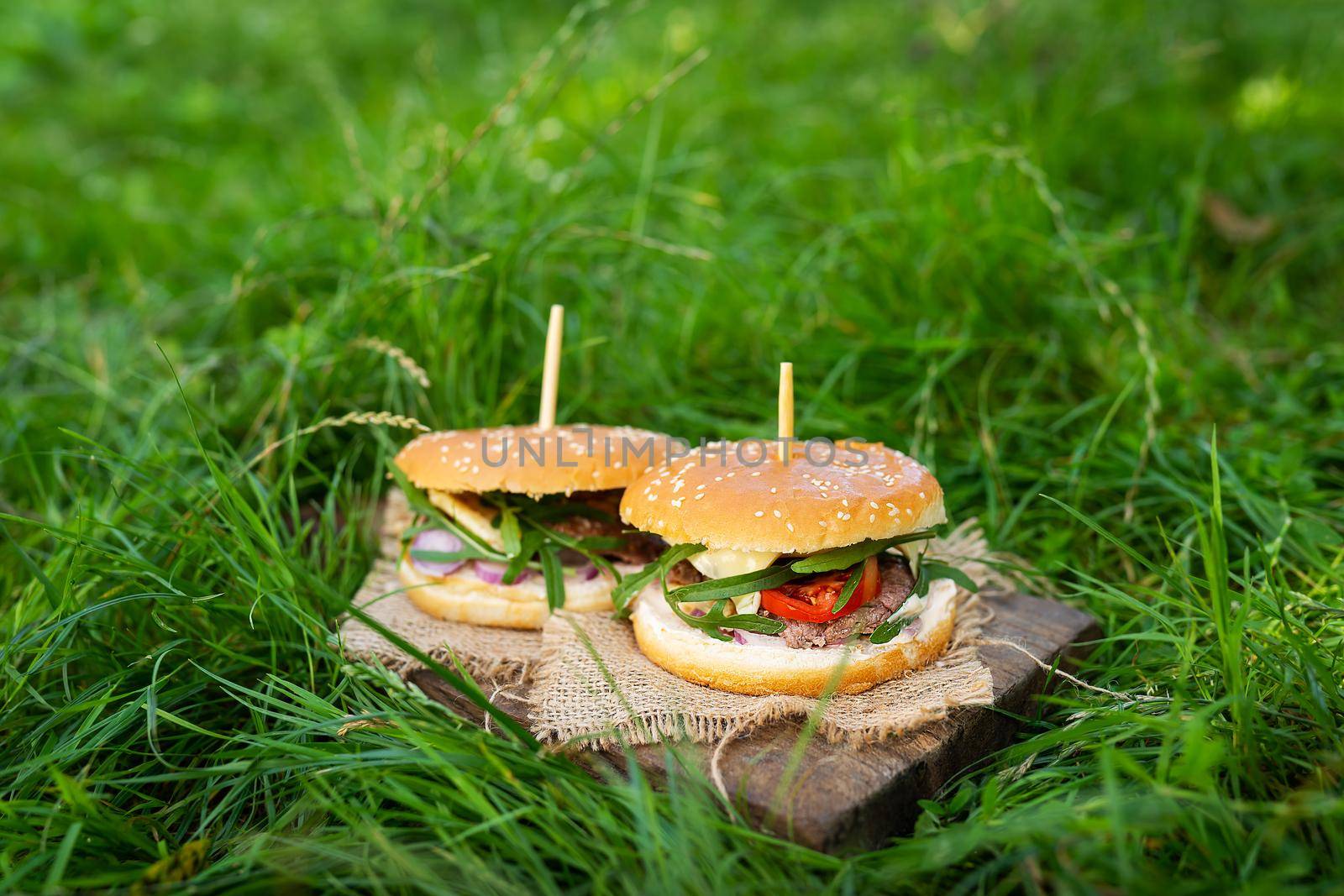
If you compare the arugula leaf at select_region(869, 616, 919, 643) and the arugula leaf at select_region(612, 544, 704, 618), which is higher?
the arugula leaf at select_region(612, 544, 704, 618)

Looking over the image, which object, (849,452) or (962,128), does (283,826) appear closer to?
(849,452)

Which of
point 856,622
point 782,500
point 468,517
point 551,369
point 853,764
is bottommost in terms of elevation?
point 853,764

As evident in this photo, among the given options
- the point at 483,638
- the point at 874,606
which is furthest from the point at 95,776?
the point at 874,606

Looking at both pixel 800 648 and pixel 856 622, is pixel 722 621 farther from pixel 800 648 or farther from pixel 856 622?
pixel 856 622

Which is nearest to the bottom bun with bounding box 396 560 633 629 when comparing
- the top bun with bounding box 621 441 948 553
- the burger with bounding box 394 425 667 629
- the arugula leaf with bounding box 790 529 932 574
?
the burger with bounding box 394 425 667 629

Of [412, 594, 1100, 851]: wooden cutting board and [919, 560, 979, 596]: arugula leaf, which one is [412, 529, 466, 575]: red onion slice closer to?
[412, 594, 1100, 851]: wooden cutting board

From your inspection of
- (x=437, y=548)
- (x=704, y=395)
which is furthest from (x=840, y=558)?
(x=704, y=395)

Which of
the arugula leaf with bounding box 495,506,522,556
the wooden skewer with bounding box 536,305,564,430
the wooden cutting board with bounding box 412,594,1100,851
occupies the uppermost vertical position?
the wooden skewer with bounding box 536,305,564,430

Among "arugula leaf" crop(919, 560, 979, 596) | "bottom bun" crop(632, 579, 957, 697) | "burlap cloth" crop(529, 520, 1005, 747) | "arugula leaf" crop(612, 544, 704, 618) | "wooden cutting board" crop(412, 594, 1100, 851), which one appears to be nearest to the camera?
"wooden cutting board" crop(412, 594, 1100, 851)

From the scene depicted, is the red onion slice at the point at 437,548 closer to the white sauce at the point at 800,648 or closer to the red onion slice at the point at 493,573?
the red onion slice at the point at 493,573
